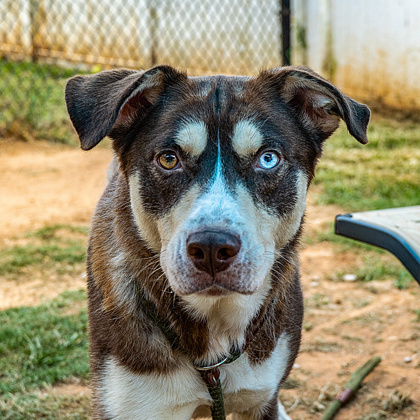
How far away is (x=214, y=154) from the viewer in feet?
7.70

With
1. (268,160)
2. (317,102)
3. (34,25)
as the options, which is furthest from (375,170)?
(34,25)

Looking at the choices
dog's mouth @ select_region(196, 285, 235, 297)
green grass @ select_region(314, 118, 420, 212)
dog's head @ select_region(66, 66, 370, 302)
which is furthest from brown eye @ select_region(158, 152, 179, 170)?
green grass @ select_region(314, 118, 420, 212)

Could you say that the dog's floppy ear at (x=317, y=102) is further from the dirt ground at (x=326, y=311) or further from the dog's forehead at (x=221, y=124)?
the dirt ground at (x=326, y=311)

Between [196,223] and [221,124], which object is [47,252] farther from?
[196,223]

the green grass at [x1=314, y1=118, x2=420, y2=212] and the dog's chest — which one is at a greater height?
the dog's chest

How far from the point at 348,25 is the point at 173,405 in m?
8.41

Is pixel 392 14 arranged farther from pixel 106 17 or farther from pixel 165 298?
pixel 165 298

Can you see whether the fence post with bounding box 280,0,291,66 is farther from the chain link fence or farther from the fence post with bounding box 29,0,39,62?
the fence post with bounding box 29,0,39,62

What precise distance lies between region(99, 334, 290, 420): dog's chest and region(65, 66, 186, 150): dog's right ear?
89 cm

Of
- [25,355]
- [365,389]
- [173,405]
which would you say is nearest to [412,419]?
[365,389]

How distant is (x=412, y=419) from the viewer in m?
3.40

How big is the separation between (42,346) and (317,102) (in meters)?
2.34

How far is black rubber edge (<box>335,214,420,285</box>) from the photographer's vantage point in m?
2.78

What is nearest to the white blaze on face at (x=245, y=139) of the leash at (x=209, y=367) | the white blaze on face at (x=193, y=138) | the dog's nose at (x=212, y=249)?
the white blaze on face at (x=193, y=138)
